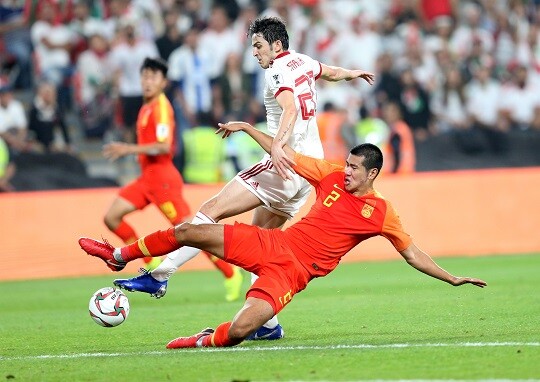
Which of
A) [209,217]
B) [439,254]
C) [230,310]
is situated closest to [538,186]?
[439,254]

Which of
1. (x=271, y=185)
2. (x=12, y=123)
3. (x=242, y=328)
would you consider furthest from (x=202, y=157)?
(x=242, y=328)

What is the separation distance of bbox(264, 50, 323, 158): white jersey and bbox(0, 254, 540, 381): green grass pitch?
1601mm

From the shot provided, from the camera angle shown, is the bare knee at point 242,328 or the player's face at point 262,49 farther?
the player's face at point 262,49

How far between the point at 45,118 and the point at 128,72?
173cm

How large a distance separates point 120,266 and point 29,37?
1209cm

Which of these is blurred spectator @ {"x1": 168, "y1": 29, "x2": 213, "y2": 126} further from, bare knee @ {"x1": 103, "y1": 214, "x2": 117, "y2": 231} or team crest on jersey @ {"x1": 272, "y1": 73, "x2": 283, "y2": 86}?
team crest on jersey @ {"x1": 272, "y1": 73, "x2": 283, "y2": 86}

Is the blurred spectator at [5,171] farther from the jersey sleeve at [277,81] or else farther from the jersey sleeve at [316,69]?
the jersey sleeve at [277,81]

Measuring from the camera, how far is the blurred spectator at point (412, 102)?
21.4 metres

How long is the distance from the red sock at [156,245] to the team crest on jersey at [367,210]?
1.41 m

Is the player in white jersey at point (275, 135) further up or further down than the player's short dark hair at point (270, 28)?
further down

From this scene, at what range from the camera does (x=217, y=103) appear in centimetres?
2009

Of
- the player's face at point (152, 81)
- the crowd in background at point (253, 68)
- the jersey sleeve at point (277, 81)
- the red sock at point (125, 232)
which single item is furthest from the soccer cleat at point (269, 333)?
the crowd in background at point (253, 68)

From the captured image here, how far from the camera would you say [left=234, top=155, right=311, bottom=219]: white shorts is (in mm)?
9648

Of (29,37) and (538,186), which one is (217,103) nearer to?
(29,37)
